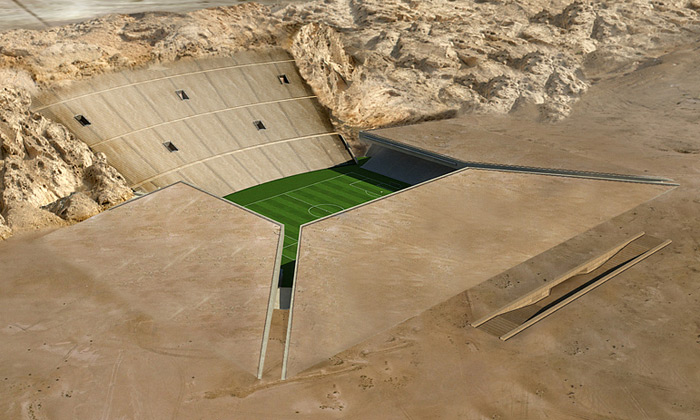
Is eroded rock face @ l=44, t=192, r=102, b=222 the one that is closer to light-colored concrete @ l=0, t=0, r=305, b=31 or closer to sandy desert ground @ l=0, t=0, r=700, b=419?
sandy desert ground @ l=0, t=0, r=700, b=419

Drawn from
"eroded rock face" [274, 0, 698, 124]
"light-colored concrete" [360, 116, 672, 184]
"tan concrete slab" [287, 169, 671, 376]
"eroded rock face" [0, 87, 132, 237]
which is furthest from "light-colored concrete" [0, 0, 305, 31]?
"tan concrete slab" [287, 169, 671, 376]

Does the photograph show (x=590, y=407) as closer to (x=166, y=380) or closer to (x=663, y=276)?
(x=663, y=276)

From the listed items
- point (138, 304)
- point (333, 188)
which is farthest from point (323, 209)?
point (138, 304)

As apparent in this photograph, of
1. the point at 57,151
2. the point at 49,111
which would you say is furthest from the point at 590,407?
the point at 49,111

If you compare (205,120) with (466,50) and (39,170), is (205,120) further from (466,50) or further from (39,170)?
(466,50)

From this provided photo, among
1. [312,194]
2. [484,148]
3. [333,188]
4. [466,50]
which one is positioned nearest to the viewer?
[484,148]

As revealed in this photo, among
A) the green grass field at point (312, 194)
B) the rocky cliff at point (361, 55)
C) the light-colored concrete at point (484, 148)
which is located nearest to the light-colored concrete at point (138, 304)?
the rocky cliff at point (361, 55)

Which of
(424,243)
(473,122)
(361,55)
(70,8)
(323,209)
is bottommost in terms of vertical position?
(323,209)
